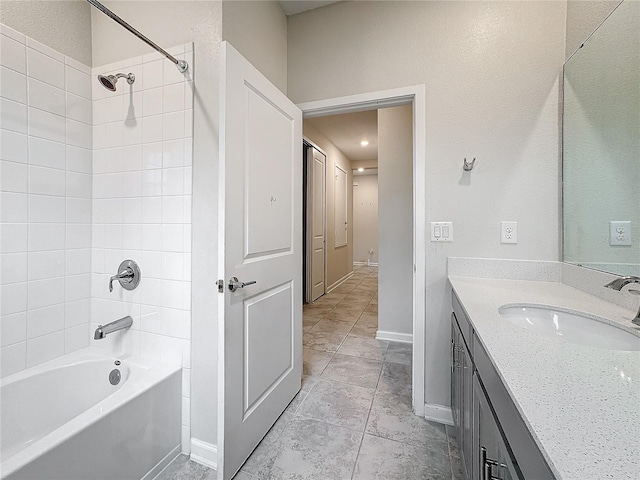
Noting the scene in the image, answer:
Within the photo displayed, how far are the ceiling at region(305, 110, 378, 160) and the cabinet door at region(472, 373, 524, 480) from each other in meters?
3.31

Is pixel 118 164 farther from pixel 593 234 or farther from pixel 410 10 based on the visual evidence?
pixel 593 234

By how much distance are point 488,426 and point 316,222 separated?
382cm

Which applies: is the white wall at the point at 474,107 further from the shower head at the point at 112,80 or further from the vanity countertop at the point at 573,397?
the shower head at the point at 112,80

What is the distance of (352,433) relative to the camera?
1573mm

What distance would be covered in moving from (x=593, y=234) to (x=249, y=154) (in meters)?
1.61

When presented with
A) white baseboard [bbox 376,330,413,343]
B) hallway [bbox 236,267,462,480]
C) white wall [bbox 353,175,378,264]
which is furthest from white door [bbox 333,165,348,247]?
hallway [bbox 236,267,462,480]

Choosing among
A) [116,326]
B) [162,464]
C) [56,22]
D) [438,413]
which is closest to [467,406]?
[438,413]

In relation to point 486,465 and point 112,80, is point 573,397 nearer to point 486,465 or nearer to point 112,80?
point 486,465

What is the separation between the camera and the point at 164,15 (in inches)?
59.4

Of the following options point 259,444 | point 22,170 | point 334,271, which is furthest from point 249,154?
point 334,271

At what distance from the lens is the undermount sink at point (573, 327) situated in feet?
2.84

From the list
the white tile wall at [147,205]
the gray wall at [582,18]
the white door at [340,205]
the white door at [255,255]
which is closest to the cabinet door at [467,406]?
the white door at [255,255]

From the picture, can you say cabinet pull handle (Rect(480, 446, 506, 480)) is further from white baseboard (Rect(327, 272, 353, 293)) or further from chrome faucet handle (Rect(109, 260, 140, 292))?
white baseboard (Rect(327, 272, 353, 293))

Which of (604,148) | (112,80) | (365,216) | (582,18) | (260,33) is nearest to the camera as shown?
(604,148)
